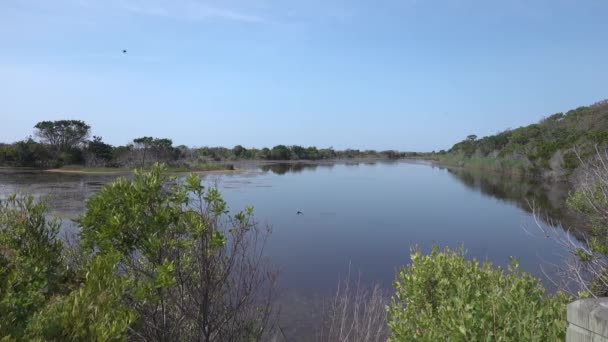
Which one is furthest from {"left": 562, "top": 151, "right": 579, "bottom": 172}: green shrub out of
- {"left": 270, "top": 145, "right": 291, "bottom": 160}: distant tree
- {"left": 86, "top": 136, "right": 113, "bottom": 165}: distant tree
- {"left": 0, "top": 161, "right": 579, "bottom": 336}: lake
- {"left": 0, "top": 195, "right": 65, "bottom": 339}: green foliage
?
{"left": 270, "top": 145, "right": 291, "bottom": 160}: distant tree

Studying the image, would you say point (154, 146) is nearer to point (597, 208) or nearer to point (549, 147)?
point (549, 147)

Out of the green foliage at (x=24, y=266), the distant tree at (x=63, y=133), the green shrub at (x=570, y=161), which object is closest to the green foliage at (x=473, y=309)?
the green foliage at (x=24, y=266)

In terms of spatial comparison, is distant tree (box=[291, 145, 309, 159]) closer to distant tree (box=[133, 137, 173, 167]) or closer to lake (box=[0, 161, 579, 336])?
distant tree (box=[133, 137, 173, 167])

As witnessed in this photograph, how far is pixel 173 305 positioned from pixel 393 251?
12.8 m

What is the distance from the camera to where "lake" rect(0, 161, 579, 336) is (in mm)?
13891

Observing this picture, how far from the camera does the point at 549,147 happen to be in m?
43.0

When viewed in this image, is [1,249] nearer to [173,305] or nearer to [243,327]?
[173,305]

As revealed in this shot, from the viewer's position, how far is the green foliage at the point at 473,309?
2.79 metres

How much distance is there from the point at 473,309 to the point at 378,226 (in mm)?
18424

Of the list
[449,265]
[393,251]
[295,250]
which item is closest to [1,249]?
[449,265]

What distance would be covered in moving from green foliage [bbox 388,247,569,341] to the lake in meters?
2.25

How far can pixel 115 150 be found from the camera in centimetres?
6662

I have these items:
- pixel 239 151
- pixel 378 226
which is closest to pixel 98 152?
pixel 239 151

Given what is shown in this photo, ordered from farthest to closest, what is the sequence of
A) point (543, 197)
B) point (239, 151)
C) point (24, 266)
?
point (239, 151)
point (543, 197)
point (24, 266)
